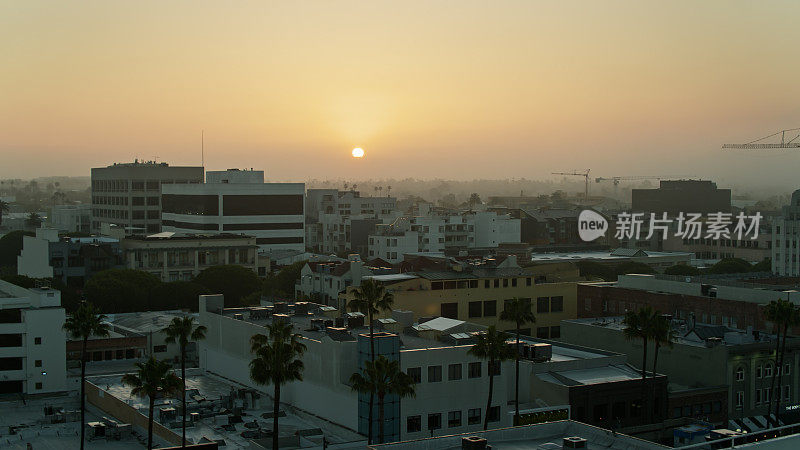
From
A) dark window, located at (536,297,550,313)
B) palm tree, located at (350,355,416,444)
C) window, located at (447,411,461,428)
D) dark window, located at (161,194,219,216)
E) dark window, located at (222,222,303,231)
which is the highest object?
dark window, located at (161,194,219,216)

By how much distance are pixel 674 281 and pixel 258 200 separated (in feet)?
347

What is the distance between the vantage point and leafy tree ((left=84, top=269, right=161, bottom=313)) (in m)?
110

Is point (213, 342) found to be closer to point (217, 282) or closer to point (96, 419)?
point (96, 419)

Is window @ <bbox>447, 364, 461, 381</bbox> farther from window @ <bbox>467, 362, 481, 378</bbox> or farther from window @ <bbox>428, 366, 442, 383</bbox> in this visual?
window @ <bbox>467, 362, 481, 378</bbox>

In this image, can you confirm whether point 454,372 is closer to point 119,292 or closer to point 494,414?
point 494,414

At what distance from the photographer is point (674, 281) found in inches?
3319

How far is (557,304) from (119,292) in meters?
48.1

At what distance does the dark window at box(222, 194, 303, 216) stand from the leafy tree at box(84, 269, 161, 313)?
198ft

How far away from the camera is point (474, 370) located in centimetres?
5794

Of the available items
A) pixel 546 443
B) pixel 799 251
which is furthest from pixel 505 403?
pixel 799 251

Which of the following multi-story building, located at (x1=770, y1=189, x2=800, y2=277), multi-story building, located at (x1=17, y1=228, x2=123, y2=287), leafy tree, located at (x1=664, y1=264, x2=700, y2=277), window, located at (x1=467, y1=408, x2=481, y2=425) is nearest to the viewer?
window, located at (x1=467, y1=408, x2=481, y2=425)

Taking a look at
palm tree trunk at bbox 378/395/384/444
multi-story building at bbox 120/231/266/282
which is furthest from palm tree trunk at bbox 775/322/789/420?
multi-story building at bbox 120/231/266/282

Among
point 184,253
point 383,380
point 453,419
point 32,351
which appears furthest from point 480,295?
point 184,253

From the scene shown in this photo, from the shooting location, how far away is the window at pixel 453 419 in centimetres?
5688
